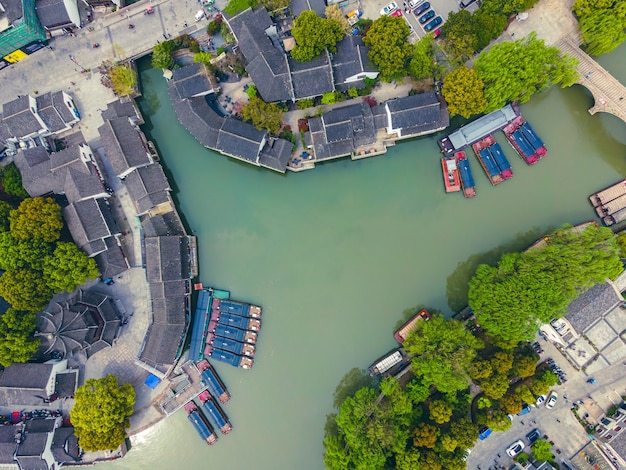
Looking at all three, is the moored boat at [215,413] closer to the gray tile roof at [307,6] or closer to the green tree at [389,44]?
the green tree at [389,44]

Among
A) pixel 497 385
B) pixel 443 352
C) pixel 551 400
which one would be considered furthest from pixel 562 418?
pixel 443 352

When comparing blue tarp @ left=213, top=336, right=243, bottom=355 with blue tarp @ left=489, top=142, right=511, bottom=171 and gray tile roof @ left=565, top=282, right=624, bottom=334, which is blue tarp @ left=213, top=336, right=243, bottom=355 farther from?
blue tarp @ left=489, top=142, right=511, bottom=171

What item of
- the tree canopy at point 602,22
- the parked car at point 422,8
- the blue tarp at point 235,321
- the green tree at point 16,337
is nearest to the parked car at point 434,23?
the parked car at point 422,8

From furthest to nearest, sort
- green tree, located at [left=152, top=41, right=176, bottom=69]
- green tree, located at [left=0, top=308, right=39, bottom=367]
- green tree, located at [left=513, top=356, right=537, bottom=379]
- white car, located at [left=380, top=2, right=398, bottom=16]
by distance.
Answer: white car, located at [left=380, top=2, right=398, bottom=16] < green tree, located at [left=152, top=41, right=176, bottom=69] < green tree, located at [left=513, top=356, right=537, bottom=379] < green tree, located at [left=0, top=308, right=39, bottom=367]

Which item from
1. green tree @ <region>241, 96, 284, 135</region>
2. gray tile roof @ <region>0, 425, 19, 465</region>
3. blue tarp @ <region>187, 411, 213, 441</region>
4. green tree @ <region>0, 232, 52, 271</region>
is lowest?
blue tarp @ <region>187, 411, 213, 441</region>

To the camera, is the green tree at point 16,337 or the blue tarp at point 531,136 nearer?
the green tree at point 16,337

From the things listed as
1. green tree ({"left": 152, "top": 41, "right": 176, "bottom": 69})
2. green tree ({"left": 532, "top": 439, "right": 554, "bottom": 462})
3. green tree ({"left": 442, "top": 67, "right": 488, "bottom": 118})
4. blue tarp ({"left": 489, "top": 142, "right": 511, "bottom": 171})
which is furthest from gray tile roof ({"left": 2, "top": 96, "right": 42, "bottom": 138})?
green tree ({"left": 532, "top": 439, "right": 554, "bottom": 462})
